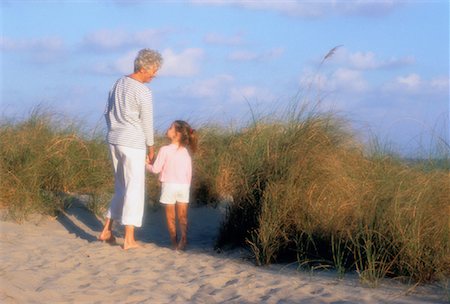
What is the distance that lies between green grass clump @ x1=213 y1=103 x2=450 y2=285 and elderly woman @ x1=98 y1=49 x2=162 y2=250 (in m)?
1.04

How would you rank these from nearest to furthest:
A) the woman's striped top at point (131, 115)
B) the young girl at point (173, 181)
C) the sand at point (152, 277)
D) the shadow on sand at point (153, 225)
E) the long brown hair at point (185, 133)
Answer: the sand at point (152, 277) → the woman's striped top at point (131, 115) → the young girl at point (173, 181) → the long brown hair at point (185, 133) → the shadow on sand at point (153, 225)

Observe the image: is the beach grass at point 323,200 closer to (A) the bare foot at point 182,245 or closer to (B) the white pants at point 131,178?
(A) the bare foot at point 182,245

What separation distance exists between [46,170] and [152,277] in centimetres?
384

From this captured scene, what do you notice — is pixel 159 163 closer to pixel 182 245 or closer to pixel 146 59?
pixel 182 245

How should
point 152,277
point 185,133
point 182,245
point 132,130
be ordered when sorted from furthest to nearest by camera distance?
point 185,133
point 182,245
point 132,130
point 152,277

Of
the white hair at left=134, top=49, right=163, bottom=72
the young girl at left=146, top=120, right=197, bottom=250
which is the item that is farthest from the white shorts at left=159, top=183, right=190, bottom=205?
the white hair at left=134, top=49, right=163, bottom=72

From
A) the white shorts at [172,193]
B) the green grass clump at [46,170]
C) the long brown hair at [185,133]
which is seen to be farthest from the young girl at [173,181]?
the green grass clump at [46,170]

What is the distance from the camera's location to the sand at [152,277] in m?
A: 5.61

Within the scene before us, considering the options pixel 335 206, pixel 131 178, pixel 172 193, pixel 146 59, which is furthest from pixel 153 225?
pixel 335 206

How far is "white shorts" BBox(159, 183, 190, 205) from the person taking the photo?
8125mm

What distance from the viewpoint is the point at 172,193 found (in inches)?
320

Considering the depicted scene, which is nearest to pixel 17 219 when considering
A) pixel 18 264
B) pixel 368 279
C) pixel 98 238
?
pixel 98 238

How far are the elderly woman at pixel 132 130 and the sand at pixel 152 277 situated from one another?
1.74 feet

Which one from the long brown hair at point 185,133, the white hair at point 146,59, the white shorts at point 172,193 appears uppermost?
the white hair at point 146,59
